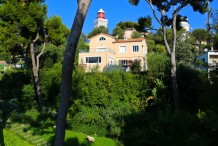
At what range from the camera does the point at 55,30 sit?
2397cm

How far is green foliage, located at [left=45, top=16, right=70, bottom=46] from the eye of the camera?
78.0 ft

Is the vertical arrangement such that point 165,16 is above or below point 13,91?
above

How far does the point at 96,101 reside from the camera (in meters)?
20.6

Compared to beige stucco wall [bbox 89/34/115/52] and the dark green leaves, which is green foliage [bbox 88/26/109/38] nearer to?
beige stucco wall [bbox 89/34/115/52]

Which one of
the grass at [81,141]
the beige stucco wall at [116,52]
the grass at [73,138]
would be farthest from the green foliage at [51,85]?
the beige stucco wall at [116,52]

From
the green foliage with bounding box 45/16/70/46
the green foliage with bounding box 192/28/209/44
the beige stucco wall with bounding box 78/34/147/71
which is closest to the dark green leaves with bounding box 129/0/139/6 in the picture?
the green foliage with bounding box 45/16/70/46

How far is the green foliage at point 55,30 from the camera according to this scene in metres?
23.8

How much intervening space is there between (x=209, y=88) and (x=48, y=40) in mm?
15887

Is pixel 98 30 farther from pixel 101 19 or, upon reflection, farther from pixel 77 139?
pixel 77 139

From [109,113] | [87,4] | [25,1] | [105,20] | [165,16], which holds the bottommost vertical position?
[109,113]

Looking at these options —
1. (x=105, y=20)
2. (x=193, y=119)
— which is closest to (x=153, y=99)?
(x=193, y=119)

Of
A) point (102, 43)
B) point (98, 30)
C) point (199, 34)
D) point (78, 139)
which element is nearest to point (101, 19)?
point (98, 30)

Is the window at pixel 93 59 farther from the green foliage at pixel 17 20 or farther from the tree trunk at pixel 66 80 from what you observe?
the tree trunk at pixel 66 80

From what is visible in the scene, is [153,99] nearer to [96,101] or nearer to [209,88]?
[96,101]
